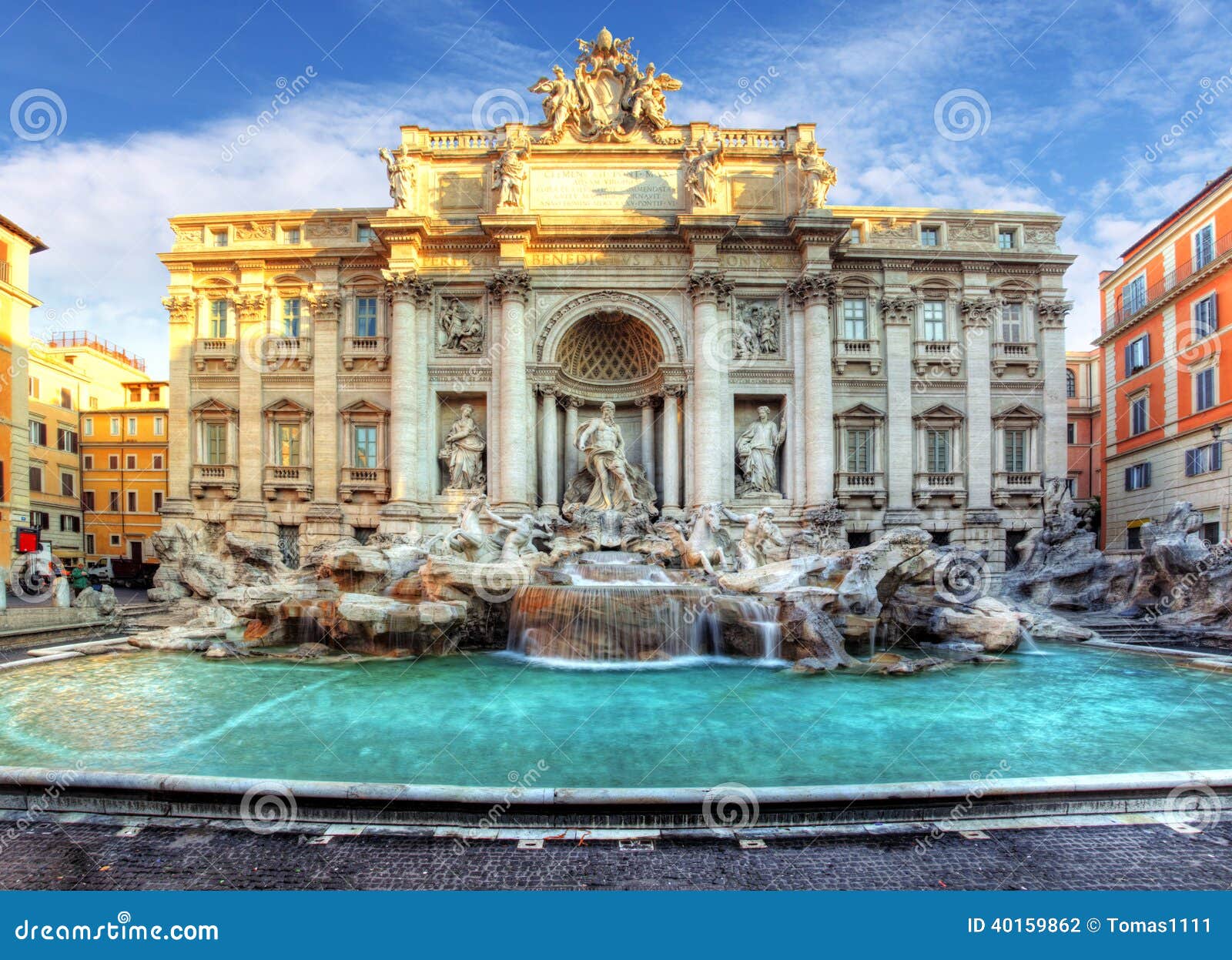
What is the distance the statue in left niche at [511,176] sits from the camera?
22969mm

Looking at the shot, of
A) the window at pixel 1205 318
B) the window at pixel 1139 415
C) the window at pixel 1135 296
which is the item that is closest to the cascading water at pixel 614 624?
the window at pixel 1205 318

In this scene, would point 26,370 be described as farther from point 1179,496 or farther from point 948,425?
point 1179,496

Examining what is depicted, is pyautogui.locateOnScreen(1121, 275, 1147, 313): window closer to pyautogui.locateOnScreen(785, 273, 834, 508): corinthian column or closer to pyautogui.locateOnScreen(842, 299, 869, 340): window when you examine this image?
pyautogui.locateOnScreen(842, 299, 869, 340): window

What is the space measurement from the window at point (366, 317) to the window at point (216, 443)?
6.13 metres

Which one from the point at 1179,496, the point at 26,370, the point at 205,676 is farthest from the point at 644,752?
the point at 26,370

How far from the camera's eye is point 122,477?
39969mm

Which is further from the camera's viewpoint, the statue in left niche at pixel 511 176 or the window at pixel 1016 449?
the window at pixel 1016 449

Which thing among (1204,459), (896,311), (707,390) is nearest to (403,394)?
(707,390)

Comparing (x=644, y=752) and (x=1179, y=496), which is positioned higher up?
(x=1179, y=496)

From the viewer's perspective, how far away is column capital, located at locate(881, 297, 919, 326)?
24.4m

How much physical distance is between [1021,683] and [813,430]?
41.7ft

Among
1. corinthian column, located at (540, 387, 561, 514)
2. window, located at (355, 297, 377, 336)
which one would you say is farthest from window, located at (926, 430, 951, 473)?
window, located at (355, 297, 377, 336)

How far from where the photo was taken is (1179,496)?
2538 cm

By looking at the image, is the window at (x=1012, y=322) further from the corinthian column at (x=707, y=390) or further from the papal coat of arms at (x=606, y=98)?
the papal coat of arms at (x=606, y=98)
